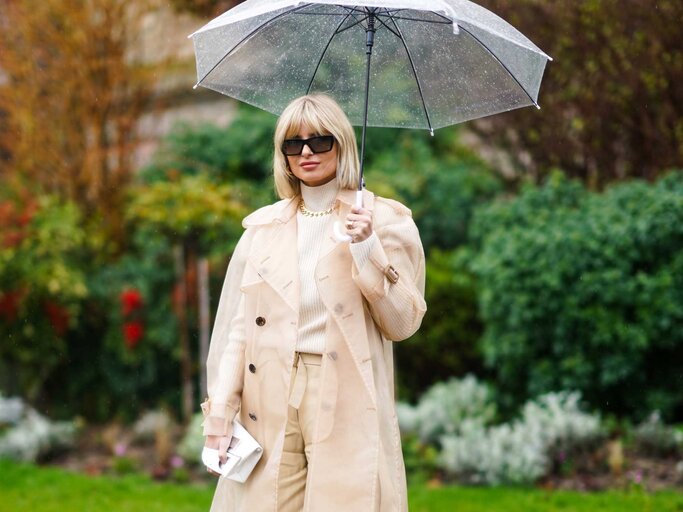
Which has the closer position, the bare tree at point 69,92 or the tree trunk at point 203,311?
the tree trunk at point 203,311

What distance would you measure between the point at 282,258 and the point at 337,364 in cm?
42

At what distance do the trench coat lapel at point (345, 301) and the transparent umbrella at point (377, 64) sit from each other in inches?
25.4

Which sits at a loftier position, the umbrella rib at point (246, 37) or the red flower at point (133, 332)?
the umbrella rib at point (246, 37)

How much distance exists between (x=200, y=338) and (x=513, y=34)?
4569mm

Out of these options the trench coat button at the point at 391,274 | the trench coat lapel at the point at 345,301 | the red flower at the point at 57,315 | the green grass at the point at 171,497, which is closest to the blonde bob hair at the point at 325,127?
the trench coat lapel at the point at 345,301

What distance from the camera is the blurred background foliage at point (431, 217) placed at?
5656mm

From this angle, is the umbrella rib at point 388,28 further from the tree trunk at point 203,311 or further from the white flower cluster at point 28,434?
the white flower cluster at point 28,434

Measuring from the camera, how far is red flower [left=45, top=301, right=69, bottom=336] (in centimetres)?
721

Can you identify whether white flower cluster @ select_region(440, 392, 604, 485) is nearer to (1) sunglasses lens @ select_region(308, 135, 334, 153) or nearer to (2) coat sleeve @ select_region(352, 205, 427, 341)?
(2) coat sleeve @ select_region(352, 205, 427, 341)

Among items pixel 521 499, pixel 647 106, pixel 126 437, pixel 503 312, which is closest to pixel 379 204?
pixel 521 499

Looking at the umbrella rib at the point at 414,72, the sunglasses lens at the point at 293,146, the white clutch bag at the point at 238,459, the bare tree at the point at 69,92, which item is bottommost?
the white clutch bag at the point at 238,459

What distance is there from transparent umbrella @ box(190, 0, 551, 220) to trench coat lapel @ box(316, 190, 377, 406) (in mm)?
646

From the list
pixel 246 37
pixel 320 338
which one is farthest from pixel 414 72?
pixel 320 338

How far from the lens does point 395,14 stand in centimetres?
323
